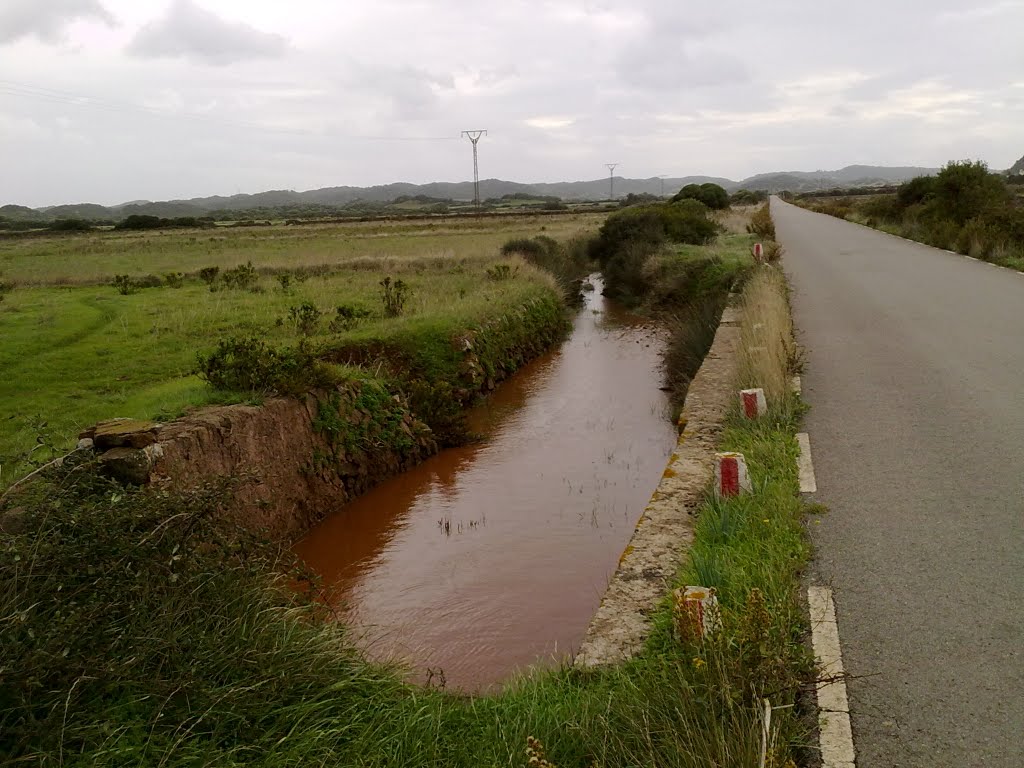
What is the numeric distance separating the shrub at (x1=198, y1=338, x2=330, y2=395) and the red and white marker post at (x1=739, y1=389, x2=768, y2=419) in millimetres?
5705

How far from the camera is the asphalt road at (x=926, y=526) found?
330cm

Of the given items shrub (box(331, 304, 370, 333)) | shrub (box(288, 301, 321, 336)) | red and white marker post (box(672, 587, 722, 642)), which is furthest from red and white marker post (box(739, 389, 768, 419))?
shrub (box(288, 301, 321, 336))

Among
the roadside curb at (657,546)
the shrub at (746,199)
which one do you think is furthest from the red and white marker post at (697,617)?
the shrub at (746,199)

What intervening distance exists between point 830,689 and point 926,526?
2.09 meters

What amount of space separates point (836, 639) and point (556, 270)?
26.0 metres

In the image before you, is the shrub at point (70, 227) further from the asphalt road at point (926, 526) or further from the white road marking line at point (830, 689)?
the white road marking line at point (830, 689)

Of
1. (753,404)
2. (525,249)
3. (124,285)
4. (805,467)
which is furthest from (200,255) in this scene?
(805,467)

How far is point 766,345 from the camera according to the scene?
9.32 metres

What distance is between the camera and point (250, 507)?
8531 millimetres

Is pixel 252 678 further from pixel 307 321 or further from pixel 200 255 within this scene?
pixel 200 255

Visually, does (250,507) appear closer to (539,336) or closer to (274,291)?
(539,336)

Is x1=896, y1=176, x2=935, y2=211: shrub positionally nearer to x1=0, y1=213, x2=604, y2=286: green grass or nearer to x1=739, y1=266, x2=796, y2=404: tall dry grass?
x1=0, y1=213, x2=604, y2=286: green grass

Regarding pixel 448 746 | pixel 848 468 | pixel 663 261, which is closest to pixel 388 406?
pixel 848 468

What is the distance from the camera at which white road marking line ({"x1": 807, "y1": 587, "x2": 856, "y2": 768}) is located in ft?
10.2
